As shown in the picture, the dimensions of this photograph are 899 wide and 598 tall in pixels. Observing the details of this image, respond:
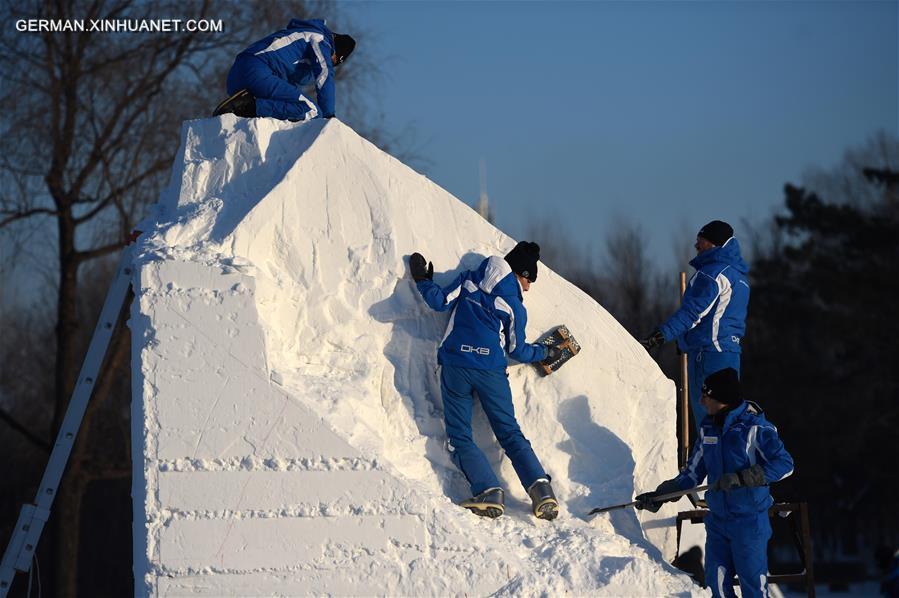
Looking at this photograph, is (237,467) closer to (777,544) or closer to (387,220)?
(387,220)

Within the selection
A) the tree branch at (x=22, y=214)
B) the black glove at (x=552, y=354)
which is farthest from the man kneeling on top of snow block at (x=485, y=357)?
the tree branch at (x=22, y=214)

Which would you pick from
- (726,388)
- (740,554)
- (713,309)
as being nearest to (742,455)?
(726,388)

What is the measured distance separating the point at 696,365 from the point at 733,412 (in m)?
0.97

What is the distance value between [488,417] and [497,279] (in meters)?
0.74

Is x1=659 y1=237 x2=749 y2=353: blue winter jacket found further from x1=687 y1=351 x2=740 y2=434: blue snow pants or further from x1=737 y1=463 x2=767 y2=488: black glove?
x1=737 y1=463 x2=767 y2=488: black glove

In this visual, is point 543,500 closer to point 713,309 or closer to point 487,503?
point 487,503

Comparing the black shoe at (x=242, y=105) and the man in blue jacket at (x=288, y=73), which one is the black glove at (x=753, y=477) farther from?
the black shoe at (x=242, y=105)

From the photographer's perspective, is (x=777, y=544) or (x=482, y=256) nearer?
(x=482, y=256)

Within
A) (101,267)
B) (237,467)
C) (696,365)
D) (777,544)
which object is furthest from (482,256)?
(777,544)

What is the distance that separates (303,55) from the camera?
6.79 m

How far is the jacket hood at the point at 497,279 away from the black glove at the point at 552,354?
39 centimetres

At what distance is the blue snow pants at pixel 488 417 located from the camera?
5586 mm

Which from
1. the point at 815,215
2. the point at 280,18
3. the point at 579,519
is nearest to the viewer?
the point at 579,519

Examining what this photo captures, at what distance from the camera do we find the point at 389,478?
5137mm
